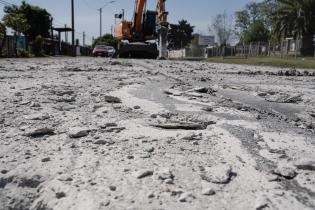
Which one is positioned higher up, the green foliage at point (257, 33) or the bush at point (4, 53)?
the green foliage at point (257, 33)

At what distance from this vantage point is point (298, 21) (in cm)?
4503

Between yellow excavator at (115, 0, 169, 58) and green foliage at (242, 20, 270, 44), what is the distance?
5353 centimetres

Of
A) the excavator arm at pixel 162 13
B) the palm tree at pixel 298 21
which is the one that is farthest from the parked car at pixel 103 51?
the palm tree at pixel 298 21

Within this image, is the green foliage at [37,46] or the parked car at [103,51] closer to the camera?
the green foliage at [37,46]

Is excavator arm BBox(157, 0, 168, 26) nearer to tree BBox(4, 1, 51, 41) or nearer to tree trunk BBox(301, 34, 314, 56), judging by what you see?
tree trunk BBox(301, 34, 314, 56)

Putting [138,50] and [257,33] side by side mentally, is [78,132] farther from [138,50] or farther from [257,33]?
[257,33]

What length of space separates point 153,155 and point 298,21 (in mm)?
45335

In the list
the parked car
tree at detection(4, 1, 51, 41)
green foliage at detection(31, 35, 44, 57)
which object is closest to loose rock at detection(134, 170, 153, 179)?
the parked car

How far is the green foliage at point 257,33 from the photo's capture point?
77.5 meters

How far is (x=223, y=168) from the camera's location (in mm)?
2695

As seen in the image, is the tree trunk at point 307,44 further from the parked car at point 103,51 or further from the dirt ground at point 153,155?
the dirt ground at point 153,155

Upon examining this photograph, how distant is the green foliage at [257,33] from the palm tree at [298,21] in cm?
3101

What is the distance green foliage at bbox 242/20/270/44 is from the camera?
77500 mm

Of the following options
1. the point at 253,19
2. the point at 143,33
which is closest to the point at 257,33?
the point at 253,19
